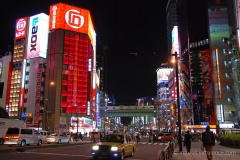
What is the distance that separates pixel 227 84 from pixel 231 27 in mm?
20879

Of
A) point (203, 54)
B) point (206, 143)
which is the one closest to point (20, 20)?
point (203, 54)

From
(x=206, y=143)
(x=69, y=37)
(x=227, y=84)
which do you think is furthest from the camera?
(x=69, y=37)

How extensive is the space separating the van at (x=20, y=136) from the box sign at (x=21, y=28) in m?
76.5

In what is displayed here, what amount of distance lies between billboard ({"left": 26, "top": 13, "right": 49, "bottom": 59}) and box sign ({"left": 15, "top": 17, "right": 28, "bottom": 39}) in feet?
7.25

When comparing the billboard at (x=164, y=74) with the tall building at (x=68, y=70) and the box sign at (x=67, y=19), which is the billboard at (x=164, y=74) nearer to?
the tall building at (x=68, y=70)

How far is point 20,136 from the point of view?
27.2 m

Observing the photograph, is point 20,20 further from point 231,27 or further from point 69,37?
point 231,27

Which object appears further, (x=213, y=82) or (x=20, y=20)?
(x=20, y=20)

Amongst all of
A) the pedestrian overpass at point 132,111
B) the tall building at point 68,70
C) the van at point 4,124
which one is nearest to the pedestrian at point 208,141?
the van at point 4,124

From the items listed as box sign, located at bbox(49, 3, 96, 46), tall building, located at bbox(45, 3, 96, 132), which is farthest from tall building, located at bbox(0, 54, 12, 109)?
box sign, located at bbox(49, 3, 96, 46)

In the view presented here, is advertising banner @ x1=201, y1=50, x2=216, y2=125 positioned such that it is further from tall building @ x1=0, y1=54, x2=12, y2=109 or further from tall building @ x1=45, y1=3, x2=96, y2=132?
tall building @ x1=0, y1=54, x2=12, y2=109

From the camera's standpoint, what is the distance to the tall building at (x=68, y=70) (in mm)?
84625

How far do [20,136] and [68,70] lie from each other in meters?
63.1

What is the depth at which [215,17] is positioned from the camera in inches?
3401
